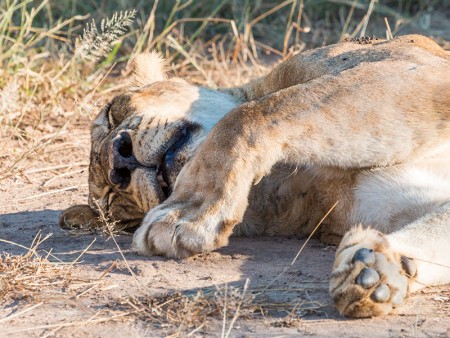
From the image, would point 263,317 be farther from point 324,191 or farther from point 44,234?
point 44,234

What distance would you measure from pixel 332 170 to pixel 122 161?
826mm

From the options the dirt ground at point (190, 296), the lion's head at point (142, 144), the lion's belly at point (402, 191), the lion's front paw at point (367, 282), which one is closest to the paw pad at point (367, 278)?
the lion's front paw at point (367, 282)

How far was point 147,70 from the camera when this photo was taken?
4.20 m

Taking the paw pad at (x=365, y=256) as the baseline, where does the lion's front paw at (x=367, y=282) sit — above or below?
below

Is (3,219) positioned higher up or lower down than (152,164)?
lower down

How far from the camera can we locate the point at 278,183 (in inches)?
136

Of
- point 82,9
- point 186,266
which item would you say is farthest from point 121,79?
point 186,266

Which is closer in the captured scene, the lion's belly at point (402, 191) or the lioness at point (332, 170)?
the lioness at point (332, 170)

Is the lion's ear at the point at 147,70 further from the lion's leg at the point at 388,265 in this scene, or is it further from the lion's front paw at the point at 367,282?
the lion's front paw at the point at 367,282

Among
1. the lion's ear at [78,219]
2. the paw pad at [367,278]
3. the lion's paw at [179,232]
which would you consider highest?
the paw pad at [367,278]

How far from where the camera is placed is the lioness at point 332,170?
2833 mm

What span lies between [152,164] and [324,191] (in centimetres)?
65

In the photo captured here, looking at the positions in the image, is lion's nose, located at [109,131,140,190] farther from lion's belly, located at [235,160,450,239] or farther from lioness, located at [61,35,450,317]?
lion's belly, located at [235,160,450,239]

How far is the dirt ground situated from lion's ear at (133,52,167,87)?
0.81m
